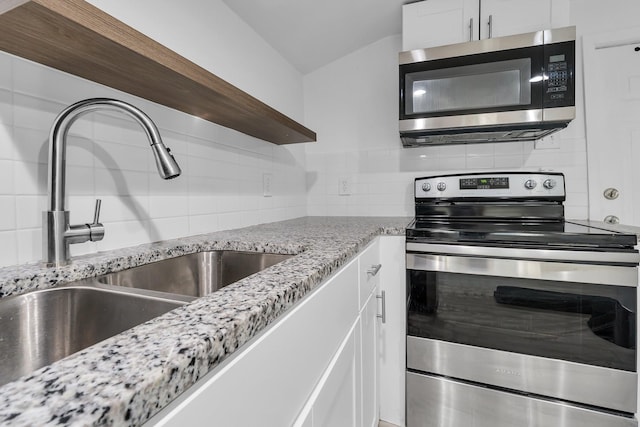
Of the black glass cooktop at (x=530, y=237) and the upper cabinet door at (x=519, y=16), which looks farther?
the upper cabinet door at (x=519, y=16)

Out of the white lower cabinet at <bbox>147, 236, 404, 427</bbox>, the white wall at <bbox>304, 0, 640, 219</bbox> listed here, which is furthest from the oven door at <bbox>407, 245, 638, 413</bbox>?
the white wall at <bbox>304, 0, 640, 219</bbox>

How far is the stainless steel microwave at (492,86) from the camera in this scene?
1.34 metres

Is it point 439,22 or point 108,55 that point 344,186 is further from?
point 108,55

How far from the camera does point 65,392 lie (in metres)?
0.26

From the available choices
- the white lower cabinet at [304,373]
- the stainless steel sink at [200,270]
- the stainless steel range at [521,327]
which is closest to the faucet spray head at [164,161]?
the stainless steel sink at [200,270]

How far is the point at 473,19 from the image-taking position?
151 cm

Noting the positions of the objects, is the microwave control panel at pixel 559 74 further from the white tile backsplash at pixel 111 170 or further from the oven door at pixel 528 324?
the white tile backsplash at pixel 111 170

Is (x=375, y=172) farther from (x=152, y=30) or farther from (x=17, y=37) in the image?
(x=17, y=37)

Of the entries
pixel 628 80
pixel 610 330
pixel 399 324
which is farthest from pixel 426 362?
pixel 628 80

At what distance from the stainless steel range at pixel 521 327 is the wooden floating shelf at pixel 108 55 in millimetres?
908

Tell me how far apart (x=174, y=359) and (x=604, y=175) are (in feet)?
6.97

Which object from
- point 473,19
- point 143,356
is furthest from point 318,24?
point 143,356

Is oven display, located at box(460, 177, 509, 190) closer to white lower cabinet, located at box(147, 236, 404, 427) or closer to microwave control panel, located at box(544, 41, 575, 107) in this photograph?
microwave control panel, located at box(544, 41, 575, 107)

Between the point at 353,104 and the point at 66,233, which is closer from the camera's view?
the point at 66,233
